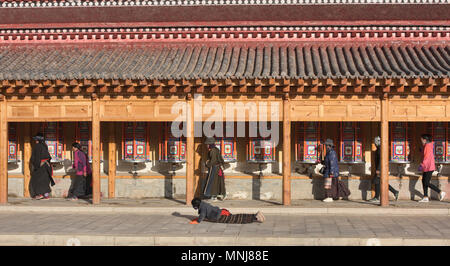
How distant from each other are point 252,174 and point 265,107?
239 cm

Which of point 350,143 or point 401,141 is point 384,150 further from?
point 401,141

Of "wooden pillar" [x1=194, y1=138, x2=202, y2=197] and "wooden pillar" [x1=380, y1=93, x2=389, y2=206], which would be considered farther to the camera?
"wooden pillar" [x1=194, y1=138, x2=202, y2=197]

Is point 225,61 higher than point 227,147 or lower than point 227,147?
higher

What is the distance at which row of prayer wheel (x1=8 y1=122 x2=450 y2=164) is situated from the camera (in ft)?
47.3

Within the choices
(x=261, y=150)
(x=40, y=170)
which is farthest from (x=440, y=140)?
(x=40, y=170)

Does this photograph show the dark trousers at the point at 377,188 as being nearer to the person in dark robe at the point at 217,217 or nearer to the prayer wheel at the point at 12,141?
the person in dark robe at the point at 217,217

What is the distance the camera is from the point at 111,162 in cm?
1488

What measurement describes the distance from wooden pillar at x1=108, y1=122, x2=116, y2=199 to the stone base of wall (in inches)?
4.4

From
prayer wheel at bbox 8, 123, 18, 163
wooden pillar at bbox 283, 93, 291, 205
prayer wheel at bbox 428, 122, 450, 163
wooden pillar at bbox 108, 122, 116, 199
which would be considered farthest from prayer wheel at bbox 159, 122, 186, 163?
prayer wheel at bbox 428, 122, 450, 163

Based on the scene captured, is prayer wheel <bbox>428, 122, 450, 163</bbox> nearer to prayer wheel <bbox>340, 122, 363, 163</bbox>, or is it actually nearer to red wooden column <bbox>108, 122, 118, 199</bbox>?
prayer wheel <bbox>340, 122, 363, 163</bbox>

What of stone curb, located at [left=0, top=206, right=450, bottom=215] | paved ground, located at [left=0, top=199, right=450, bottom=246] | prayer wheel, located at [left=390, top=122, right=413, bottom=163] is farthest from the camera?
prayer wheel, located at [left=390, top=122, right=413, bottom=163]

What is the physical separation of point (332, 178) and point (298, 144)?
1.39m

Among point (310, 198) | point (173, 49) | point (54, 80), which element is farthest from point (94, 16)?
point (310, 198)

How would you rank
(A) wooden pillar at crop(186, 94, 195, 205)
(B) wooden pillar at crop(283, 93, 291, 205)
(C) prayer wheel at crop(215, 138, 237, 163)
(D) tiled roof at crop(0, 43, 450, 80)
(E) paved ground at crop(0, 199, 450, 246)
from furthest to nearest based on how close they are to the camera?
(C) prayer wheel at crop(215, 138, 237, 163) < (A) wooden pillar at crop(186, 94, 195, 205) < (B) wooden pillar at crop(283, 93, 291, 205) < (D) tiled roof at crop(0, 43, 450, 80) < (E) paved ground at crop(0, 199, 450, 246)
